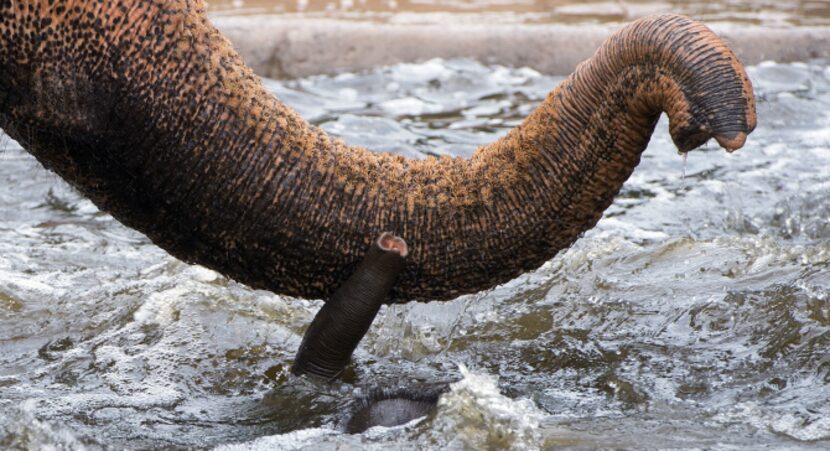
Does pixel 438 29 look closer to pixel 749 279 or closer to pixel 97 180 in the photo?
pixel 749 279

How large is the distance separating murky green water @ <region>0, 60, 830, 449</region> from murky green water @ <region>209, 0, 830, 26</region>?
2.87m

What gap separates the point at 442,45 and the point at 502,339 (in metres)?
4.42

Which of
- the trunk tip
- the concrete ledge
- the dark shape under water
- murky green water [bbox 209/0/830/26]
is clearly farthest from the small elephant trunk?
murky green water [bbox 209/0/830/26]

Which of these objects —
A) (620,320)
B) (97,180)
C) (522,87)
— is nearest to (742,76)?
(97,180)

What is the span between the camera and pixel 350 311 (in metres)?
3.33

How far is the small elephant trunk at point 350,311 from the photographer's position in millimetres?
3184

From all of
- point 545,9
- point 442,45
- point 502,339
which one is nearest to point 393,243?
point 502,339

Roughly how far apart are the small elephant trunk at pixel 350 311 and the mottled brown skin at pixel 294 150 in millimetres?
48

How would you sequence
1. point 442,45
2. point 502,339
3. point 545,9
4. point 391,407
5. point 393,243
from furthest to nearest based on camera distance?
point 545,9, point 442,45, point 502,339, point 391,407, point 393,243

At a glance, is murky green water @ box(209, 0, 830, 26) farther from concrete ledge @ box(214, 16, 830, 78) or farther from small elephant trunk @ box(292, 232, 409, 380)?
small elephant trunk @ box(292, 232, 409, 380)

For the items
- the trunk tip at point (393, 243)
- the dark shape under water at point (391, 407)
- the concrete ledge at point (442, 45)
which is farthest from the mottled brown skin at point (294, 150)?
the concrete ledge at point (442, 45)

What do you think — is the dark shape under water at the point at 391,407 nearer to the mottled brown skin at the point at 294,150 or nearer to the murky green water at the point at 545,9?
the mottled brown skin at the point at 294,150

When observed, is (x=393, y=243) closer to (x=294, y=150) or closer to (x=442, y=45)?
(x=294, y=150)

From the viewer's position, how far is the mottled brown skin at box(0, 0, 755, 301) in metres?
2.90
